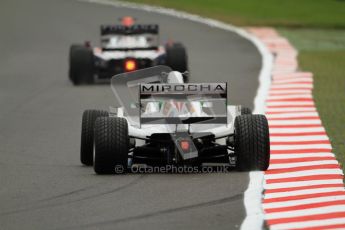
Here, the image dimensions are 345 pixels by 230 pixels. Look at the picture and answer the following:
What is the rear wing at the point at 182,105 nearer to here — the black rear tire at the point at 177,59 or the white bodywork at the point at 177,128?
the white bodywork at the point at 177,128

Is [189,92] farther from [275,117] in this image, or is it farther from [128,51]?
Result: [128,51]

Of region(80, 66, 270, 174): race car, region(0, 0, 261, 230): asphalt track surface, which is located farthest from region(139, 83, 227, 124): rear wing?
region(0, 0, 261, 230): asphalt track surface

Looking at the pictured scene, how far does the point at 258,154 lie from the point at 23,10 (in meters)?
28.7

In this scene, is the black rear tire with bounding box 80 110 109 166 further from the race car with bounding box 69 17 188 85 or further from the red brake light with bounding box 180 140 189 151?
the race car with bounding box 69 17 188 85

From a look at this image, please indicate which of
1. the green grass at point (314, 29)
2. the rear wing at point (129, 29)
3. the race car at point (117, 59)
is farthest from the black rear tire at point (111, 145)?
the rear wing at point (129, 29)

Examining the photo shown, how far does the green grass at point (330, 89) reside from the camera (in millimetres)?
16109

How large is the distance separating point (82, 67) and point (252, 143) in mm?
11676

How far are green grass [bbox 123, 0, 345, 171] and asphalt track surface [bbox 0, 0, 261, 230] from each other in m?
1.47

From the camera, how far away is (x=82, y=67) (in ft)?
77.8

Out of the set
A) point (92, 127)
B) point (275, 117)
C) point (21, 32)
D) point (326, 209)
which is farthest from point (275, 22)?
point (326, 209)

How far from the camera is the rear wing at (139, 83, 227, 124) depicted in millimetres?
12914

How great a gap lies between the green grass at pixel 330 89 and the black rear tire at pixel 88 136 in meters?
2.98

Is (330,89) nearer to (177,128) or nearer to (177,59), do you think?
(177,59)

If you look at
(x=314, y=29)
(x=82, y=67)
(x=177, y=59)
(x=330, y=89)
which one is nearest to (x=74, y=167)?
(x=330, y=89)
